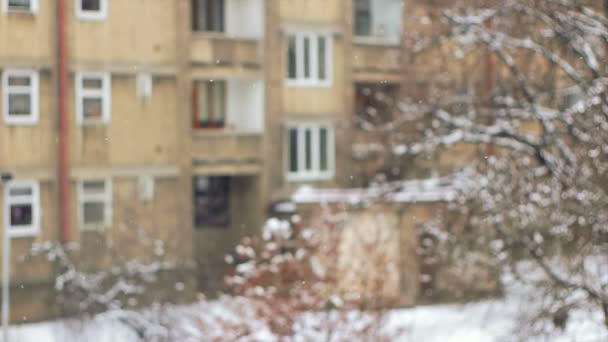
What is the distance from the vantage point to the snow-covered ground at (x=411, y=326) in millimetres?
18531

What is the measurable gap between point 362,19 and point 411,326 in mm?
12802

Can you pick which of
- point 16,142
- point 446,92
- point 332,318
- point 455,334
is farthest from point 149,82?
point 332,318

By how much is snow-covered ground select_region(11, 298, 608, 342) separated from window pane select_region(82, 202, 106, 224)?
250cm

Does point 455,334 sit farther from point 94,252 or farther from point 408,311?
point 94,252

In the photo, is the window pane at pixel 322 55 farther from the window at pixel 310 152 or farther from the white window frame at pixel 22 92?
the white window frame at pixel 22 92

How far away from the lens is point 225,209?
2909 centimetres

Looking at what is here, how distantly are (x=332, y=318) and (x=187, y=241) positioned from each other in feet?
34.0

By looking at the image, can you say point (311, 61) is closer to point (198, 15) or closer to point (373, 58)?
point (373, 58)

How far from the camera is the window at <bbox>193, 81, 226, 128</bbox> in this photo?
28031mm

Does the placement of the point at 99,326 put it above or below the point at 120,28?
below

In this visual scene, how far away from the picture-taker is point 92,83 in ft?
83.5

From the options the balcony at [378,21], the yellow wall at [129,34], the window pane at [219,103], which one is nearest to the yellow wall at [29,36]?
the yellow wall at [129,34]

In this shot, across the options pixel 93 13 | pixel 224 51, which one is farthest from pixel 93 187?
pixel 224 51

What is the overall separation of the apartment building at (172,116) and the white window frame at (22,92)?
26 mm
